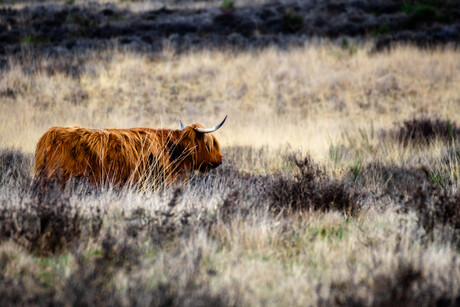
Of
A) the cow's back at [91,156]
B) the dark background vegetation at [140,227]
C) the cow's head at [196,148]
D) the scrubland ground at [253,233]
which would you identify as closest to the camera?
the dark background vegetation at [140,227]

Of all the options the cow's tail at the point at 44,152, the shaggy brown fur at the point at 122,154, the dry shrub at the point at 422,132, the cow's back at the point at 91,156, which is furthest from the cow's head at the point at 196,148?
the dry shrub at the point at 422,132

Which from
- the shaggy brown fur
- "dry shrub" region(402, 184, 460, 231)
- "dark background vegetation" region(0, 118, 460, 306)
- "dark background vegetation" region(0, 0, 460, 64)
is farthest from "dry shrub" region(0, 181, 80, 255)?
"dark background vegetation" region(0, 0, 460, 64)

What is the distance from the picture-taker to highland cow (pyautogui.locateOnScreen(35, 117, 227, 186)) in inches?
182

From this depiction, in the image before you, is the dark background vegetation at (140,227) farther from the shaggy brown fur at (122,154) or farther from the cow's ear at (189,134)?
the cow's ear at (189,134)

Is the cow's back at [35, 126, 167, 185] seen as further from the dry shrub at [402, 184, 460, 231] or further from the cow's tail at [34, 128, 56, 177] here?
the dry shrub at [402, 184, 460, 231]

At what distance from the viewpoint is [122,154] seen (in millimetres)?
4922

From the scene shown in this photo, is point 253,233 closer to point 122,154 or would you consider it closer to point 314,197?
point 314,197

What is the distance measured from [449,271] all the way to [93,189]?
355 cm

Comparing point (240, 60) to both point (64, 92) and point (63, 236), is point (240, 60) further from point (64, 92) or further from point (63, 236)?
point (63, 236)

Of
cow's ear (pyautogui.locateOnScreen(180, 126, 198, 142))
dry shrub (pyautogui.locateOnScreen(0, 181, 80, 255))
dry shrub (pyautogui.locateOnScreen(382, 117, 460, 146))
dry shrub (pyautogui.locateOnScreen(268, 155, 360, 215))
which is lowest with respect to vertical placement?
dry shrub (pyautogui.locateOnScreen(382, 117, 460, 146))

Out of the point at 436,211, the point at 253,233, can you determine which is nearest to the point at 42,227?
the point at 253,233

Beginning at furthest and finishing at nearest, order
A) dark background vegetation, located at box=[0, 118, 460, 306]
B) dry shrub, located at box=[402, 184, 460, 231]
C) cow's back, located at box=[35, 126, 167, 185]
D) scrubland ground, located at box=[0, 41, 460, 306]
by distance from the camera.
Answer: cow's back, located at box=[35, 126, 167, 185] < dry shrub, located at box=[402, 184, 460, 231] < scrubland ground, located at box=[0, 41, 460, 306] < dark background vegetation, located at box=[0, 118, 460, 306]

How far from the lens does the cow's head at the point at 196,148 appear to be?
18.1 ft

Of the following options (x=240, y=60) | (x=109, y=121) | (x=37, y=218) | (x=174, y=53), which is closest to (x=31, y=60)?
Result: (x=174, y=53)
